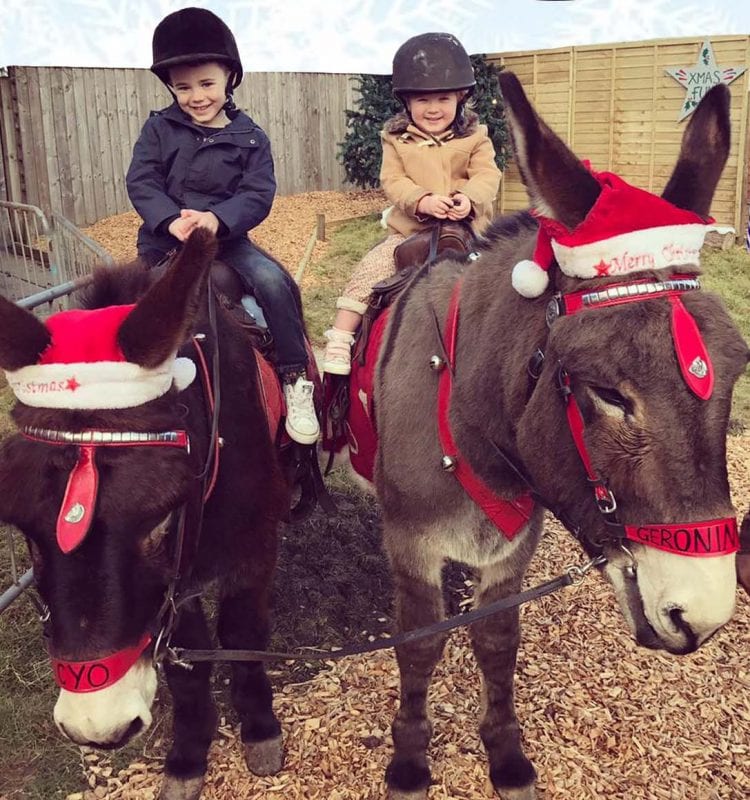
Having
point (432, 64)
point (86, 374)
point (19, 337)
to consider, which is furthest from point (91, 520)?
point (432, 64)

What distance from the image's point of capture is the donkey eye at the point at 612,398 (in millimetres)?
1938

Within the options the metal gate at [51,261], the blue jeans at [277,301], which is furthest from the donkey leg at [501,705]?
the metal gate at [51,261]

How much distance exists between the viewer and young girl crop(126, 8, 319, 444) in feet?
11.6

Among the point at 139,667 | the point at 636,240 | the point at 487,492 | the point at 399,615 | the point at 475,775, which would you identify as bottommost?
the point at 475,775

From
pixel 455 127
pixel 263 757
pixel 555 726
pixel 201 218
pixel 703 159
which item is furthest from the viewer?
pixel 455 127

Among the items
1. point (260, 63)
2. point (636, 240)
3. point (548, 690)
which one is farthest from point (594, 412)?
point (260, 63)

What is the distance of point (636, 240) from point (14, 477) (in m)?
1.75

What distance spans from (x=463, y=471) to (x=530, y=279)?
0.73 meters

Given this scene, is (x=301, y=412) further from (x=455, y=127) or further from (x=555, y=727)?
(x=555, y=727)

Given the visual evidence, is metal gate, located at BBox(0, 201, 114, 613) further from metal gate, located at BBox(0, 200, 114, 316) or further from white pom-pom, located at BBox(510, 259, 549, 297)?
white pom-pom, located at BBox(510, 259, 549, 297)

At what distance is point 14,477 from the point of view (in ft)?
7.06

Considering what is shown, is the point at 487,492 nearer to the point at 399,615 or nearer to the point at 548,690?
the point at 399,615

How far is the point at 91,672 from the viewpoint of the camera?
2.10 meters

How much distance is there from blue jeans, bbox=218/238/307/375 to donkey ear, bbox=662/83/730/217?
5.90 ft
